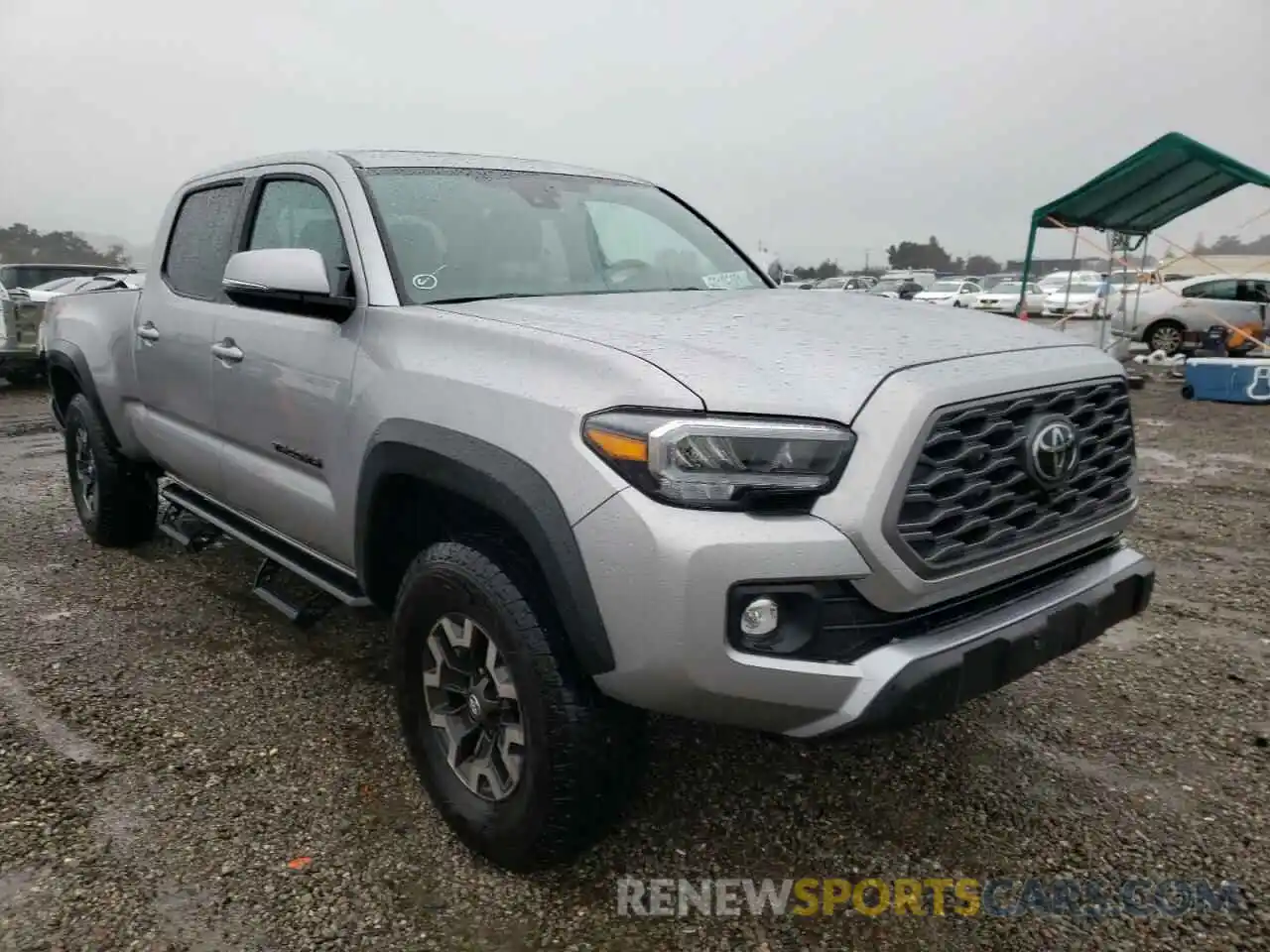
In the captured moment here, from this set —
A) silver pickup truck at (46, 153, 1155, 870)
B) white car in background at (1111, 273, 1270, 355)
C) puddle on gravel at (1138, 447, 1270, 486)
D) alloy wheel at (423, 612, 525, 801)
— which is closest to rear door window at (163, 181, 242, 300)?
silver pickup truck at (46, 153, 1155, 870)

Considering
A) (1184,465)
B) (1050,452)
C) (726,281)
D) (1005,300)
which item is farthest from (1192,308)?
(1050,452)

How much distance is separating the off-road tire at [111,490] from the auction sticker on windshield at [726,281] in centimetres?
308

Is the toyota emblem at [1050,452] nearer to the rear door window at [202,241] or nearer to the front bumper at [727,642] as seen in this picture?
the front bumper at [727,642]

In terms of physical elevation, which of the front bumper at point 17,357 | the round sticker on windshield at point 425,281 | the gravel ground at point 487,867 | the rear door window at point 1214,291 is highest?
the rear door window at point 1214,291

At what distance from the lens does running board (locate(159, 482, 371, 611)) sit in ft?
9.78

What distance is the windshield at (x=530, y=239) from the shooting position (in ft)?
9.45

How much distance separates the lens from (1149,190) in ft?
44.4

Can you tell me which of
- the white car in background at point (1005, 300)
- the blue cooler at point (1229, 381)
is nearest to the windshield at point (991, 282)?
the white car in background at point (1005, 300)

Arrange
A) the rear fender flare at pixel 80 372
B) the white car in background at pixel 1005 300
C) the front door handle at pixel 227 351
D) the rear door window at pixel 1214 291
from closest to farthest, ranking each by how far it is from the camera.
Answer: the front door handle at pixel 227 351
the rear fender flare at pixel 80 372
the rear door window at pixel 1214 291
the white car in background at pixel 1005 300

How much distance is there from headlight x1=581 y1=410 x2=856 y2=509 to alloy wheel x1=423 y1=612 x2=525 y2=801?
2.08ft

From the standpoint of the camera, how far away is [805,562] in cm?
189

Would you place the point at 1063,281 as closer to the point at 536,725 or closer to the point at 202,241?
the point at 202,241

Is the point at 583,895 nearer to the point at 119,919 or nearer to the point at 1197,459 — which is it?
the point at 119,919

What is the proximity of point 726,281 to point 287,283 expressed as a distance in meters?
1.61
